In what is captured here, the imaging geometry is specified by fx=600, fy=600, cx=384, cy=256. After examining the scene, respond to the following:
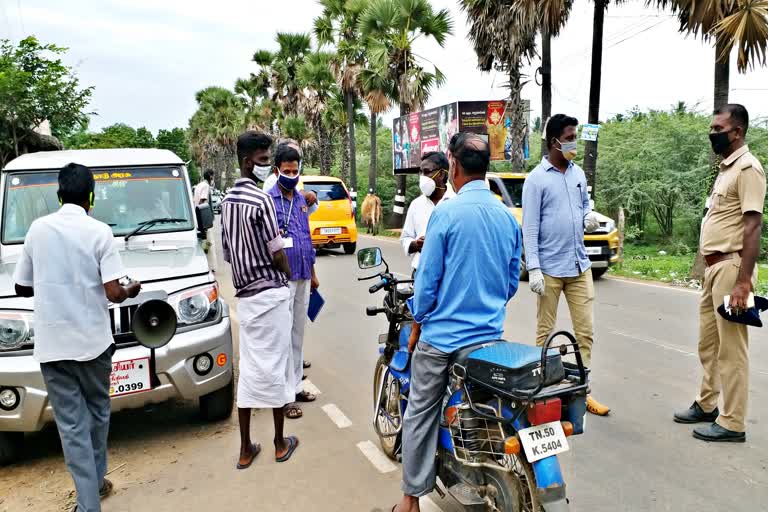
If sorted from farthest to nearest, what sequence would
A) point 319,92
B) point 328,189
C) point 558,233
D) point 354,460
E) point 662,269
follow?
point 319,92 → point 328,189 → point 662,269 → point 558,233 → point 354,460

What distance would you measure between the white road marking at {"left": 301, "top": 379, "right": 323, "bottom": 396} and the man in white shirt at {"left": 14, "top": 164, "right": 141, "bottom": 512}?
2.21 meters

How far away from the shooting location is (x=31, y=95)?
50.1 feet

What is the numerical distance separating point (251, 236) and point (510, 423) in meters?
2.04

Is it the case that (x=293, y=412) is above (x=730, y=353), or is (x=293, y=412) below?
below

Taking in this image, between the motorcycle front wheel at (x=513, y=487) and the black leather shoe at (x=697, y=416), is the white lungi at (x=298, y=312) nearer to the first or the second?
the motorcycle front wheel at (x=513, y=487)

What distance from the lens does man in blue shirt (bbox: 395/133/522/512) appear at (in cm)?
279

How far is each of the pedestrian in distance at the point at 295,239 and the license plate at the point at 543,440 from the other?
236cm

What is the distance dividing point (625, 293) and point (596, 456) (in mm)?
6437

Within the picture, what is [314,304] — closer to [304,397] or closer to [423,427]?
[304,397]

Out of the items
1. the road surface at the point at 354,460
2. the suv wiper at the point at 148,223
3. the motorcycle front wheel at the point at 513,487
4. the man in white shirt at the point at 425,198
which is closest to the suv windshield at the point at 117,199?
the suv wiper at the point at 148,223

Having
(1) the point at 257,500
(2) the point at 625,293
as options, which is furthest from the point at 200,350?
(2) the point at 625,293

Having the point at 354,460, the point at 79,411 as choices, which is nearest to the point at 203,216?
the point at 79,411

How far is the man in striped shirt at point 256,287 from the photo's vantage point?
3.83m

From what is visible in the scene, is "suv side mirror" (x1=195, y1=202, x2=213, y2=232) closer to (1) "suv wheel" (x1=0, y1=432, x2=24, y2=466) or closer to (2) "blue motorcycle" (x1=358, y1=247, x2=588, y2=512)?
(1) "suv wheel" (x1=0, y1=432, x2=24, y2=466)
